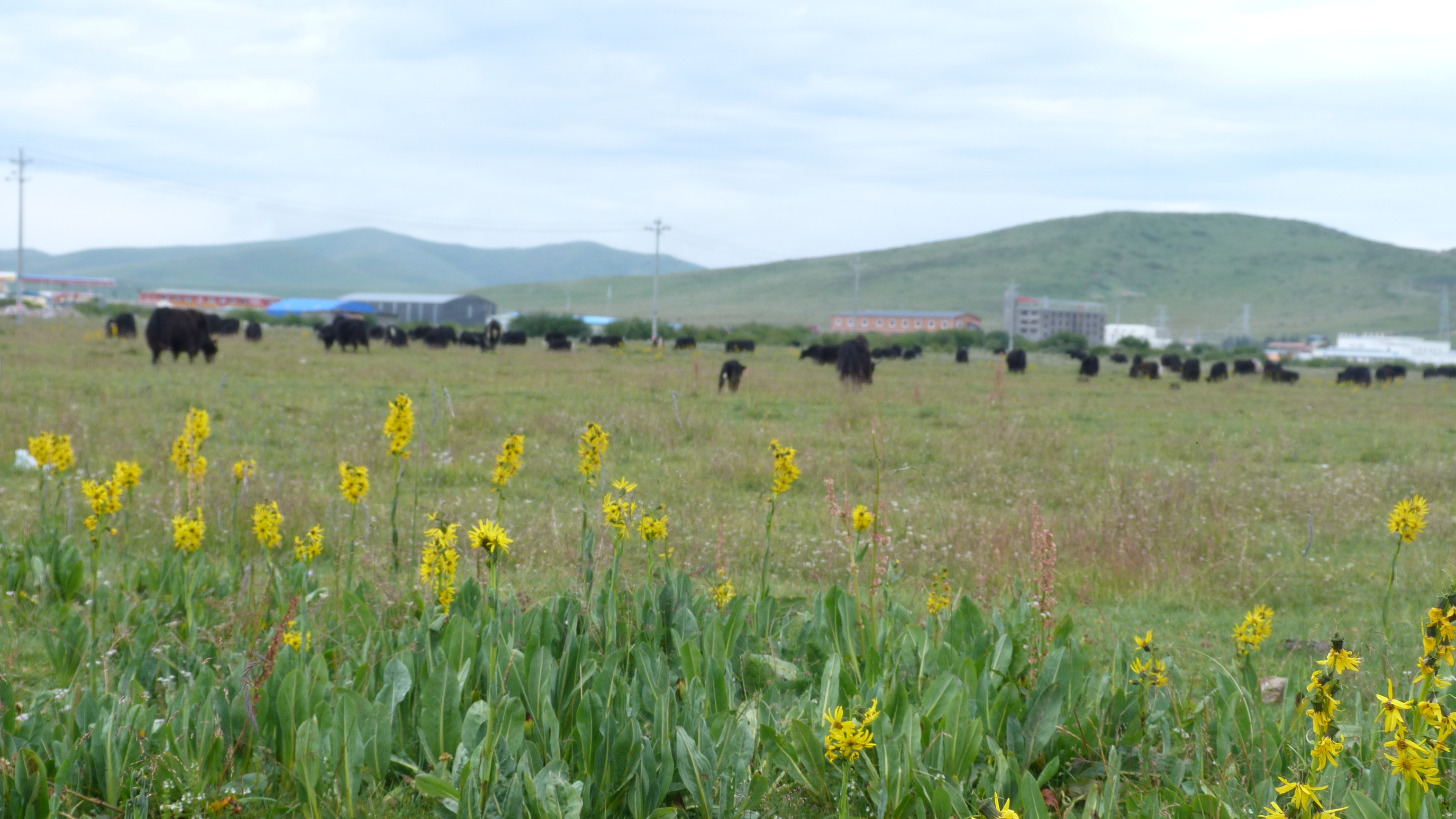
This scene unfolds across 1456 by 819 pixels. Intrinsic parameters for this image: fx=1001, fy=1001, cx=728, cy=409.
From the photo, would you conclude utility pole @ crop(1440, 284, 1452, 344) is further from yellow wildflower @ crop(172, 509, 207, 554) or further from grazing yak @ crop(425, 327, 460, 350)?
yellow wildflower @ crop(172, 509, 207, 554)

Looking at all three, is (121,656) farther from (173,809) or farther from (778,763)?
(778,763)

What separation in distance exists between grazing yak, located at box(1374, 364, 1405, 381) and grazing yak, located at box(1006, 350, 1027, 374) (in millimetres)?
16779

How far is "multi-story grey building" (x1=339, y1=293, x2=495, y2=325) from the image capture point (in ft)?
460

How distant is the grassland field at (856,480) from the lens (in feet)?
20.5

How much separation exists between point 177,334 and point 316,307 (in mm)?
117376

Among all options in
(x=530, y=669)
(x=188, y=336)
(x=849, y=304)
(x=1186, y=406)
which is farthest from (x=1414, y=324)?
(x=530, y=669)

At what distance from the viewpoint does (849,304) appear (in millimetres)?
163750

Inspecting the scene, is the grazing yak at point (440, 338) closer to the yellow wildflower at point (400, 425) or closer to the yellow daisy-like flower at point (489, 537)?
the yellow wildflower at point (400, 425)

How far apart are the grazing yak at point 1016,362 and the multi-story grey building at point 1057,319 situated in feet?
314

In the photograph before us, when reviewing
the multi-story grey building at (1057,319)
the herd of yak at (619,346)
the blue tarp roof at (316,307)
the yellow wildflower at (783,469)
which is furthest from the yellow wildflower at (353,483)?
the multi-story grey building at (1057,319)

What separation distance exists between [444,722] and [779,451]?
152 centimetres

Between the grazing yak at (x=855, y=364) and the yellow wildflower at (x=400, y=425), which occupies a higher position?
the yellow wildflower at (x=400, y=425)

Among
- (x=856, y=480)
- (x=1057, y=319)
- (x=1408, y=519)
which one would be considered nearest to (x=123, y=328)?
(x=856, y=480)

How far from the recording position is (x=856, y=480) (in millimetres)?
10141
